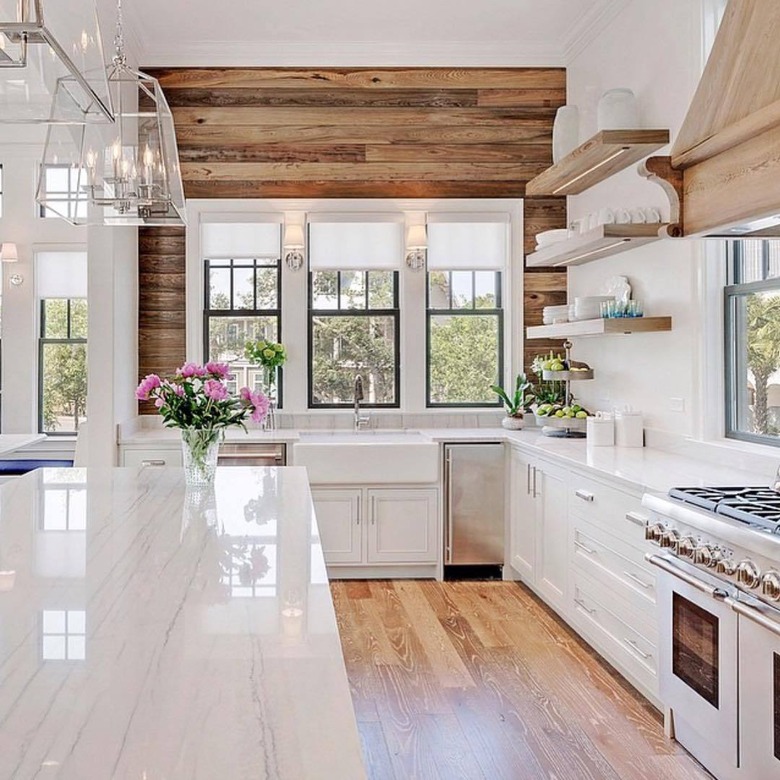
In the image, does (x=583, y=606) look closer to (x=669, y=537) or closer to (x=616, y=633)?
(x=616, y=633)

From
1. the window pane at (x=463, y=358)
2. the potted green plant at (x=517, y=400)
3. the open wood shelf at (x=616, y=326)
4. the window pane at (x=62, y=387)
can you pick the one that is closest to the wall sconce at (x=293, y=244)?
the window pane at (x=463, y=358)

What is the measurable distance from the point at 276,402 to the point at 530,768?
134 inches

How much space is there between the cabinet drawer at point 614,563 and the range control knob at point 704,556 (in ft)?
1.77

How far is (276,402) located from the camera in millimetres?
5496

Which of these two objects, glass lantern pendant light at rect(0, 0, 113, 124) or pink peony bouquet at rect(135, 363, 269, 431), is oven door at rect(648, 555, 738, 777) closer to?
pink peony bouquet at rect(135, 363, 269, 431)

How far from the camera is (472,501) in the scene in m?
4.87

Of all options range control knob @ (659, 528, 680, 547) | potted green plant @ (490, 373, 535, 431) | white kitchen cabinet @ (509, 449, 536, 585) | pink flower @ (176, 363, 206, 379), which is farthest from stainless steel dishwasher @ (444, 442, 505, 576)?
pink flower @ (176, 363, 206, 379)

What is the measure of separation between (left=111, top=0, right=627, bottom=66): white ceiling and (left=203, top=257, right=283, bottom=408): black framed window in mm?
1402

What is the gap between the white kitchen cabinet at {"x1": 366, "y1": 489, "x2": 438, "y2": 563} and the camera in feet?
15.9

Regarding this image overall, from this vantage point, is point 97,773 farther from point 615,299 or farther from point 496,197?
point 496,197

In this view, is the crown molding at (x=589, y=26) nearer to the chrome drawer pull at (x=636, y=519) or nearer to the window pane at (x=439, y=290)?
the window pane at (x=439, y=290)

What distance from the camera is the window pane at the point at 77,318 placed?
771 centimetres

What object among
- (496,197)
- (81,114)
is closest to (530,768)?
(81,114)

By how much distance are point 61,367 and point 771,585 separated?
282 inches
